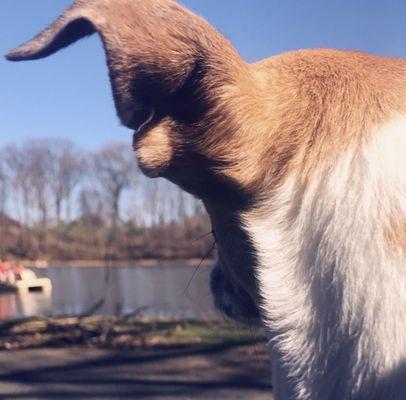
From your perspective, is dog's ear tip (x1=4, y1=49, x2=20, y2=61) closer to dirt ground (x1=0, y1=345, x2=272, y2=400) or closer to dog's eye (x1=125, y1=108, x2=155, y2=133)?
dog's eye (x1=125, y1=108, x2=155, y2=133)

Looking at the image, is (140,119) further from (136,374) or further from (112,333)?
(112,333)

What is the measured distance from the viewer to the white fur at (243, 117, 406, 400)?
0.93m

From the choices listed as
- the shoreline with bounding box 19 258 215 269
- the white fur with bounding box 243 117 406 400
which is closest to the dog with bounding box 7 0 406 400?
the white fur with bounding box 243 117 406 400

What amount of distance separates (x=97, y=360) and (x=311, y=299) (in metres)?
7.41

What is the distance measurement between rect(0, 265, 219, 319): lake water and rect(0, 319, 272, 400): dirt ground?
0.58 metres

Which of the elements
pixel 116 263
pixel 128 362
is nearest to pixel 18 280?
pixel 128 362

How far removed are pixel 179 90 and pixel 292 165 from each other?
0.21m

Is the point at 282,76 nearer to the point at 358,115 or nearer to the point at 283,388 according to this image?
the point at 358,115

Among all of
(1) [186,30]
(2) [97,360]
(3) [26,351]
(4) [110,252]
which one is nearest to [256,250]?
(1) [186,30]

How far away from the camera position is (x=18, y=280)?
6.83m

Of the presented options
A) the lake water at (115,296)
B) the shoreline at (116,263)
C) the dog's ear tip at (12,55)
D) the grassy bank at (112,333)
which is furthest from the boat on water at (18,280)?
the dog's ear tip at (12,55)

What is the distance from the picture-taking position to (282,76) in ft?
3.59

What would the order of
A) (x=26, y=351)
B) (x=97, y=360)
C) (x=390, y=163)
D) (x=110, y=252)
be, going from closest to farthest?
(x=390, y=163) < (x=97, y=360) < (x=26, y=351) < (x=110, y=252)

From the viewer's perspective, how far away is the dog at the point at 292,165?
941 mm
